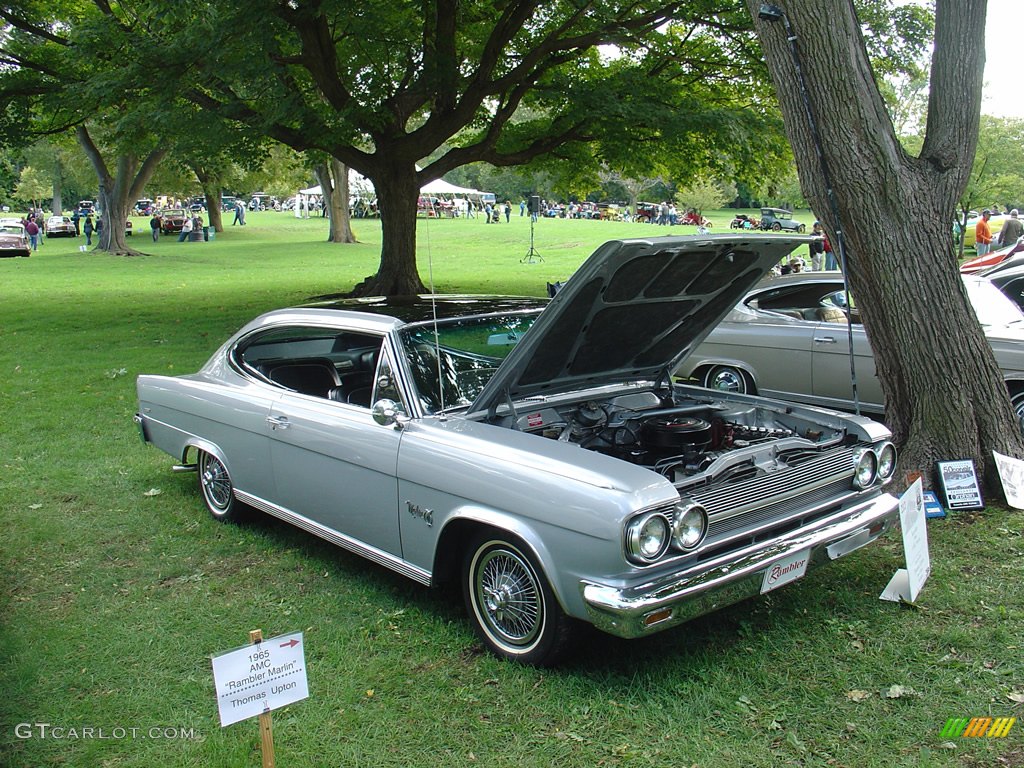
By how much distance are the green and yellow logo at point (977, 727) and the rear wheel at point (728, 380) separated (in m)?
5.60

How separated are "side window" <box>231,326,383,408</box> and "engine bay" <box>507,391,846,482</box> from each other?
1277mm

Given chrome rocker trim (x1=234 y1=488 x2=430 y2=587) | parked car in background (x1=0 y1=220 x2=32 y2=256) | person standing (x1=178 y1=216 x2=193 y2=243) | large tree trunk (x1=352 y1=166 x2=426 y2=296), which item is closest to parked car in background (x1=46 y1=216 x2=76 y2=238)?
person standing (x1=178 y1=216 x2=193 y2=243)

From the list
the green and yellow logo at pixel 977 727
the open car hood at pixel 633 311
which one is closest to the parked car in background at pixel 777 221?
the open car hood at pixel 633 311

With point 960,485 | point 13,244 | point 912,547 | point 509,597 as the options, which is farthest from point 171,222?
point 912,547

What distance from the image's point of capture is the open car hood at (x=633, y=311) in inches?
167

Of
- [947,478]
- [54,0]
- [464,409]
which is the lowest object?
[947,478]

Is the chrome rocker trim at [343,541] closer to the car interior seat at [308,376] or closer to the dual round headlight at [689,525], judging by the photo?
the car interior seat at [308,376]

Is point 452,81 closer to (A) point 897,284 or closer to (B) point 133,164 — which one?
(A) point 897,284

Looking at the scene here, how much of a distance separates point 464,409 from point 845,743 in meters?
2.22

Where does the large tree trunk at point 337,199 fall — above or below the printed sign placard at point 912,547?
above

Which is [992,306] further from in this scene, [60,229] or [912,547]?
[60,229]

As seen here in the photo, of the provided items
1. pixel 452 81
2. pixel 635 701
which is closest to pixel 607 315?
pixel 635 701

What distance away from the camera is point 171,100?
14055 mm

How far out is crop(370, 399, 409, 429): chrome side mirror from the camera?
4355 mm
